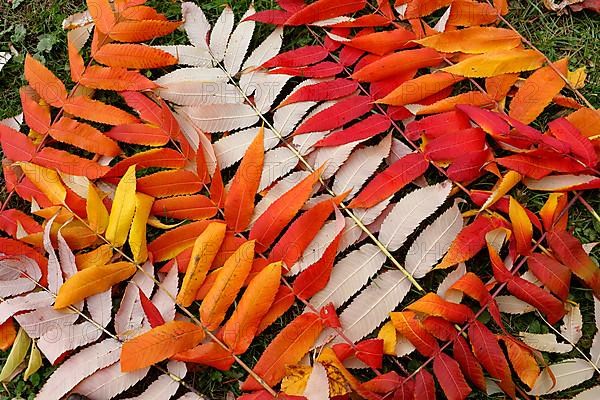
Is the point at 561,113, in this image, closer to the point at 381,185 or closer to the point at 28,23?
the point at 381,185

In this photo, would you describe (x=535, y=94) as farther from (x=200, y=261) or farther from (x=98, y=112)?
(x=98, y=112)

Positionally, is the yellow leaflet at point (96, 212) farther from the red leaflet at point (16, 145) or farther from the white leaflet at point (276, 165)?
the white leaflet at point (276, 165)

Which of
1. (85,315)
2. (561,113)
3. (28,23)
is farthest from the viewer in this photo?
(28,23)

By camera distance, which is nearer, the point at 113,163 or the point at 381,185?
the point at 381,185

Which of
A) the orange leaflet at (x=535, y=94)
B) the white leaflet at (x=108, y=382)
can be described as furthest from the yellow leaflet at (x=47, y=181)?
the orange leaflet at (x=535, y=94)

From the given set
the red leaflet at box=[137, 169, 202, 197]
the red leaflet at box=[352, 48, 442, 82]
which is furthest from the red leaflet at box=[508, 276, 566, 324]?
the red leaflet at box=[137, 169, 202, 197]

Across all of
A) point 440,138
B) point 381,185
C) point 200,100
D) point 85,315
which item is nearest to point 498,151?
point 440,138
